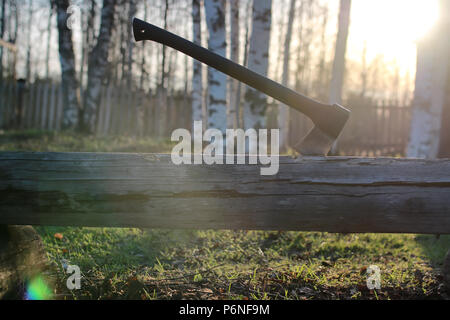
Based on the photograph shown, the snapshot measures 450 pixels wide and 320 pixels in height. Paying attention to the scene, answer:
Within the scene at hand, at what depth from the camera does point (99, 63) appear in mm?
Result: 9969

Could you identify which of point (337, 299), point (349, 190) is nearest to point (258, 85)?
point (349, 190)

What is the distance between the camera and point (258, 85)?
1961 mm

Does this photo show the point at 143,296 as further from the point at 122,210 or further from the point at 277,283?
the point at 277,283

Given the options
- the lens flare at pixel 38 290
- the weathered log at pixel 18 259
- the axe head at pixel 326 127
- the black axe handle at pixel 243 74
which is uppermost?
the black axe handle at pixel 243 74

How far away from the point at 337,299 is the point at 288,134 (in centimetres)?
1078

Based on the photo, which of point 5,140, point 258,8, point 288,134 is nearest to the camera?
point 258,8

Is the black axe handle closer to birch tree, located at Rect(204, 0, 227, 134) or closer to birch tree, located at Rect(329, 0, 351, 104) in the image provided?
birch tree, located at Rect(204, 0, 227, 134)

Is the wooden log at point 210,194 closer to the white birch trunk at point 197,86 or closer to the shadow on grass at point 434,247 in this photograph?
the shadow on grass at point 434,247

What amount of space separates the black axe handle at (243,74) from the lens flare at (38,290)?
1.49m

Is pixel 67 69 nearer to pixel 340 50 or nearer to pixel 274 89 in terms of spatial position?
pixel 340 50

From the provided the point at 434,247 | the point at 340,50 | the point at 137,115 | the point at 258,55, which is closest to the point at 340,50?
the point at 340,50

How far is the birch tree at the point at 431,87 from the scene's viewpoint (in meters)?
4.17

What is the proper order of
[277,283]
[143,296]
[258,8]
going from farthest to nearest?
[258,8] → [277,283] → [143,296]

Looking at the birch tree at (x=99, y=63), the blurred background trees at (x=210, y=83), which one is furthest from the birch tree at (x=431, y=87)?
the birch tree at (x=99, y=63)
